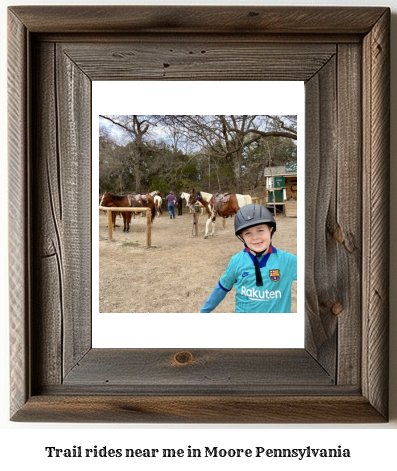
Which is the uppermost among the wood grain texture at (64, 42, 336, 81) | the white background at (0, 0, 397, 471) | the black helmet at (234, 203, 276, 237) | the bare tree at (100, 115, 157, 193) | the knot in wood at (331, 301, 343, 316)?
the wood grain texture at (64, 42, 336, 81)

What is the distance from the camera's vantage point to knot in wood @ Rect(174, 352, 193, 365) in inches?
22.0

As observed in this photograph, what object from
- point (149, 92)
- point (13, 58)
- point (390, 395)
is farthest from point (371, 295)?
point (13, 58)

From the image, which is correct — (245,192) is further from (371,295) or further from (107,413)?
(107,413)

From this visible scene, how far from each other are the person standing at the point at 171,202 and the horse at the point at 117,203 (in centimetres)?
5

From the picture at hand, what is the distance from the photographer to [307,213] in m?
→ 0.56

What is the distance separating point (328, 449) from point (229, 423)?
14 centimetres

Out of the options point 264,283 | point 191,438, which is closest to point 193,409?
point 191,438

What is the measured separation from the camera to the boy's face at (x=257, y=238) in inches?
22.2

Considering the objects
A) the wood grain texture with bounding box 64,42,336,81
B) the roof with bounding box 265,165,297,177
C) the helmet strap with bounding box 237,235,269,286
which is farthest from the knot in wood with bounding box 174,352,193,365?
the wood grain texture with bounding box 64,42,336,81

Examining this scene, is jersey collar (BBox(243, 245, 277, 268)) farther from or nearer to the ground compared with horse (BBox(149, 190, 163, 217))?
nearer to the ground

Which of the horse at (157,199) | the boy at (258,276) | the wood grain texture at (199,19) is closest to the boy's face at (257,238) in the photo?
the boy at (258,276)

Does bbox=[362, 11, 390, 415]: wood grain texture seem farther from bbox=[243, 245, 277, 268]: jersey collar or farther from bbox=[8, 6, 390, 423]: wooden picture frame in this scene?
bbox=[243, 245, 277, 268]: jersey collar

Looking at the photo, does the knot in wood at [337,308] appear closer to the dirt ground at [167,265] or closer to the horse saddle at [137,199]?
the dirt ground at [167,265]

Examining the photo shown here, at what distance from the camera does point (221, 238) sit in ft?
1.85
